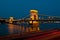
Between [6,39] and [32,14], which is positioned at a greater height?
[32,14]

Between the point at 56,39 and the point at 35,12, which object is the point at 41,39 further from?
the point at 35,12

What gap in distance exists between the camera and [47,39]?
9.46ft

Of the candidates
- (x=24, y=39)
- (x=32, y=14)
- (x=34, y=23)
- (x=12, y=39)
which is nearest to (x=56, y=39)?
(x=24, y=39)

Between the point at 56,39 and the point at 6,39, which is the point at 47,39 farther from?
the point at 6,39

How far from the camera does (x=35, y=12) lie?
42.6m

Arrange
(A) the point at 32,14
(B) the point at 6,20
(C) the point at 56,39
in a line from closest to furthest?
(C) the point at 56,39
(A) the point at 32,14
(B) the point at 6,20

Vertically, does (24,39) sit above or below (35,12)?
below

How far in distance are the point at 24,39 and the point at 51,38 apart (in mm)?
433

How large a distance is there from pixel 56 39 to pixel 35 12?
39.7m

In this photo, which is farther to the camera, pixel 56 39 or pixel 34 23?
pixel 34 23

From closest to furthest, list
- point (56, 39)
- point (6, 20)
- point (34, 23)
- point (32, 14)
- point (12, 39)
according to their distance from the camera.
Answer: point (12, 39), point (56, 39), point (34, 23), point (32, 14), point (6, 20)

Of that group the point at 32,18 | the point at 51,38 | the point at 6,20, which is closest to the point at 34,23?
the point at 32,18

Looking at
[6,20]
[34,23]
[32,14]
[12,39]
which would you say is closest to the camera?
[12,39]

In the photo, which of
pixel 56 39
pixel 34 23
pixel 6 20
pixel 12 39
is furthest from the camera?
pixel 6 20
